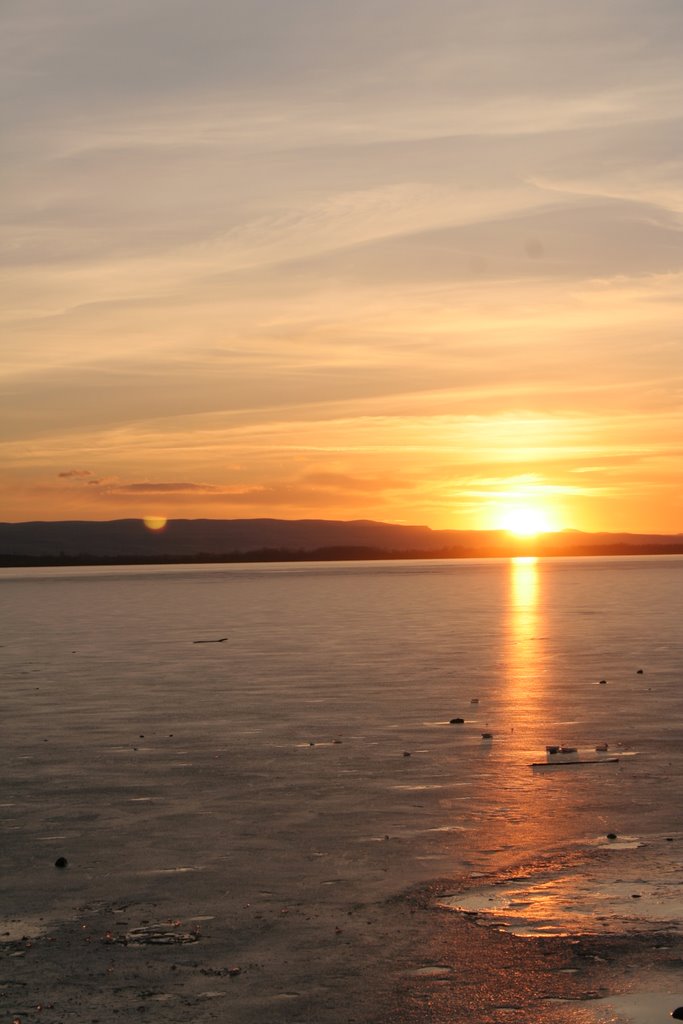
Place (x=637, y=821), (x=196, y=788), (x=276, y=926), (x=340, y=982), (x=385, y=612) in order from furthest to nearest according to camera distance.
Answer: (x=385, y=612) < (x=196, y=788) < (x=637, y=821) < (x=276, y=926) < (x=340, y=982)

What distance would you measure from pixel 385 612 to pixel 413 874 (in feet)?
160

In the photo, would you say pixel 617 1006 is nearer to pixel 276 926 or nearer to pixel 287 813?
pixel 276 926

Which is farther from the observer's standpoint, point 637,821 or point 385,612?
point 385,612

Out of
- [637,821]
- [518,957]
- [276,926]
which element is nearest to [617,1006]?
[518,957]

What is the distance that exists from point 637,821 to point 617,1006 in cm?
560

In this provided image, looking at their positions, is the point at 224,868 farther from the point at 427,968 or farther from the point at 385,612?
the point at 385,612

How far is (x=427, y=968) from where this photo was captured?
909cm

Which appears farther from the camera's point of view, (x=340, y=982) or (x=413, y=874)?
(x=413, y=874)

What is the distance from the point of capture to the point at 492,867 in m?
11.9

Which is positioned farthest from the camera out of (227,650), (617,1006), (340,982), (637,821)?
(227,650)

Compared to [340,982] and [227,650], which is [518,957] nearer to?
[340,982]

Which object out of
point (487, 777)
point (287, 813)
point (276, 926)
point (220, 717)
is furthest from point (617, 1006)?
point (220, 717)

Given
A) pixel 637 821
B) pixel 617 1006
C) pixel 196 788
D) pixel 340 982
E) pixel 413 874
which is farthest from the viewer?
pixel 196 788

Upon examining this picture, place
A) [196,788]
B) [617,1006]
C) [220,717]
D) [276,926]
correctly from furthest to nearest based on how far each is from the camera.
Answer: [220,717]
[196,788]
[276,926]
[617,1006]
